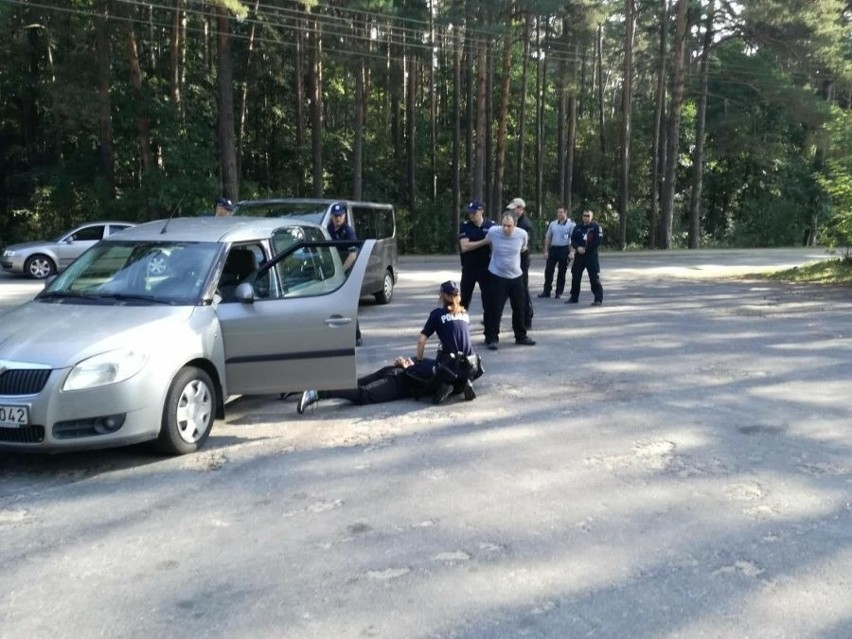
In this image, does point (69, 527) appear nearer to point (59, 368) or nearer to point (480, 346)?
point (59, 368)

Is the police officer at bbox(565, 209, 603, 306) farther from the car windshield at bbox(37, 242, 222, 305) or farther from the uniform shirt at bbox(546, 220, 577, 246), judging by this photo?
the car windshield at bbox(37, 242, 222, 305)

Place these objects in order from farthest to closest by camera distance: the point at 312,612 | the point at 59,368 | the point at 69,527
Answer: the point at 59,368, the point at 69,527, the point at 312,612

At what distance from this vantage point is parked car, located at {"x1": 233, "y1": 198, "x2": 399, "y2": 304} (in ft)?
45.1

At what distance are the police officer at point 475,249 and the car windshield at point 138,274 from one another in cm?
420

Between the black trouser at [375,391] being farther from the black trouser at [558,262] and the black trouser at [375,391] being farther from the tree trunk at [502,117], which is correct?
the tree trunk at [502,117]

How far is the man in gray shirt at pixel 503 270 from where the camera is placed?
389 inches

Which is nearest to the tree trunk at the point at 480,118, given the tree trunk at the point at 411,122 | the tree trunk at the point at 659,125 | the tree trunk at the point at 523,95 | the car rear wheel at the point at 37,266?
the tree trunk at the point at 523,95

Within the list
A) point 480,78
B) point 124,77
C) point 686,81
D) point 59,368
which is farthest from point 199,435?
point 686,81

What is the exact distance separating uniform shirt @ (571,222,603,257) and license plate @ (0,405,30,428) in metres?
10.4

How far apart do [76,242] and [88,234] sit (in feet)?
1.44

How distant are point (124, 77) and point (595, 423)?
2944 centimetres

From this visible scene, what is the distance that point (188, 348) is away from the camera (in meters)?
5.77

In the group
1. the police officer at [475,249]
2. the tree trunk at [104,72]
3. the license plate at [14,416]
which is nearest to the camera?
the license plate at [14,416]

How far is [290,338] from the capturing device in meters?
6.43
